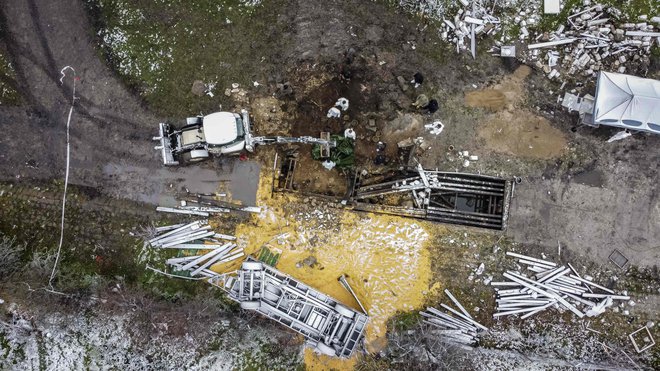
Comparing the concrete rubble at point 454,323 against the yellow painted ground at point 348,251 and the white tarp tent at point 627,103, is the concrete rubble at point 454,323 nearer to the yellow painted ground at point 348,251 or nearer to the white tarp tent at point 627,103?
the yellow painted ground at point 348,251

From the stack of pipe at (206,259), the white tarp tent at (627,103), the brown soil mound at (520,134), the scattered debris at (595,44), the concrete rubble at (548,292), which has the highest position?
the scattered debris at (595,44)

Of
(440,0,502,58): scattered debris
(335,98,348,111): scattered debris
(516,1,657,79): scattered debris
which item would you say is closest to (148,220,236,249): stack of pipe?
(335,98,348,111): scattered debris

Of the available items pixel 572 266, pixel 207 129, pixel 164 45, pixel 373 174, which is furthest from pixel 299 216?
pixel 572 266

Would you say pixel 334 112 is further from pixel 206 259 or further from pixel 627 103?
pixel 627 103

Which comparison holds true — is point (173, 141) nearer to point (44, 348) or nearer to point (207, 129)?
point (207, 129)

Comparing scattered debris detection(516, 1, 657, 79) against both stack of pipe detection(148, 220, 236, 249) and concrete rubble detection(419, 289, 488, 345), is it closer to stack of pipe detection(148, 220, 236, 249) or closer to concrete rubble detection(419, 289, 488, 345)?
concrete rubble detection(419, 289, 488, 345)

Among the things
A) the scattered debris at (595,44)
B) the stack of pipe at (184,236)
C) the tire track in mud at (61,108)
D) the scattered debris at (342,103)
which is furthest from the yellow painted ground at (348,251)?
the scattered debris at (595,44)
